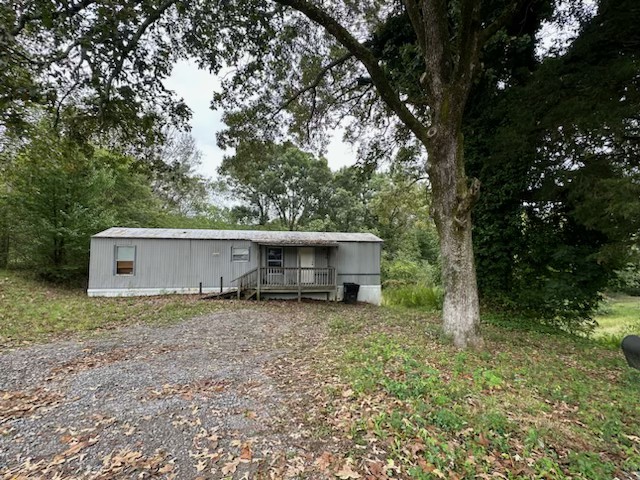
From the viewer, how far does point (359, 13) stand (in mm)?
8875

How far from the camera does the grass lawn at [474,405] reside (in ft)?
8.18

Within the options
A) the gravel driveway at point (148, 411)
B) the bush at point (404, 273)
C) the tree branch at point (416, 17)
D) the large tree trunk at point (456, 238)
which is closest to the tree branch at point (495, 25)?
the tree branch at point (416, 17)

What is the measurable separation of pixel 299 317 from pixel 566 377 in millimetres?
6423

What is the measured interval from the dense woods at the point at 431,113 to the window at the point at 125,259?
2.44 m

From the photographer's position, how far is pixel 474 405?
10.7 ft

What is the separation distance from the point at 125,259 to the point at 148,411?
11267 millimetres

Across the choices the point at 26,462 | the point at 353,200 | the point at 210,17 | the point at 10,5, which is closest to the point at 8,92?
the point at 10,5

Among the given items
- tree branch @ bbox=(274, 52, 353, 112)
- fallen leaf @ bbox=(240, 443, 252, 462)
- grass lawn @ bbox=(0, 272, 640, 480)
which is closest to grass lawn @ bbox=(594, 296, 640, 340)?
grass lawn @ bbox=(0, 272, 640, 480)

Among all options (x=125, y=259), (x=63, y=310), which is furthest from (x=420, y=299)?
(x=125, y=259)

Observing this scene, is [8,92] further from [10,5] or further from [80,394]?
[80,394]

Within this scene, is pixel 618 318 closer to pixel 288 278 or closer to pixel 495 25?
pixel 288 278

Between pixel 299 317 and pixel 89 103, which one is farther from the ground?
pixel 89 103

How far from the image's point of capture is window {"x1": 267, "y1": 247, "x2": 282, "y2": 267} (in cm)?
1423

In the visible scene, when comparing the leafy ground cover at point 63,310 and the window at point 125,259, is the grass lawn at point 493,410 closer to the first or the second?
the leafy ground cover at point 63,310
